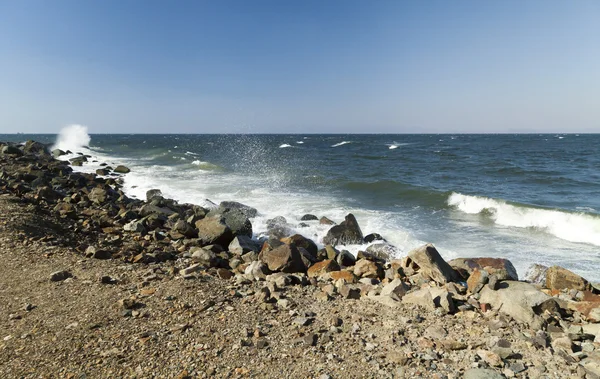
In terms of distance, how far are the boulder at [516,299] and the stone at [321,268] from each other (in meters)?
2.83

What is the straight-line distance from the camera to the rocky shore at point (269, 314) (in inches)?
164

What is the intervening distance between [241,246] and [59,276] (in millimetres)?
4001

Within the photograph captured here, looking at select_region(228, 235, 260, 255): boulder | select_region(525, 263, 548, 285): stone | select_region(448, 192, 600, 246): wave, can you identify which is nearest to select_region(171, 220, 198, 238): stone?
select_region(228, 235, 260, 255): boulder

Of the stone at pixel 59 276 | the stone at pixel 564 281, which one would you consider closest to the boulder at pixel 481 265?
the stone at pixel 564 281

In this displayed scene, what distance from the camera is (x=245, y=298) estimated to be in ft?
19.2

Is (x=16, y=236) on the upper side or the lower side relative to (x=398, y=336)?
upper

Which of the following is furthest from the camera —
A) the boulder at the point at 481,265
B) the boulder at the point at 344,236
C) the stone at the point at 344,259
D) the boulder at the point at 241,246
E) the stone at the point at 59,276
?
the boulder at the point at 344,236

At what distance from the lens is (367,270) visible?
755 centimetres

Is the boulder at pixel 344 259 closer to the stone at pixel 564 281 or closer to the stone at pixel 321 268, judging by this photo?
the stone at pixel 321 268

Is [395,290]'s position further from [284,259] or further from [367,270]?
[284,259]

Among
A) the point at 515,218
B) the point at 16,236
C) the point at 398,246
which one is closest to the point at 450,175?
the point at 515,218

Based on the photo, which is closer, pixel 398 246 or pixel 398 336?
pixel 398 336

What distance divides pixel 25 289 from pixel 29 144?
126 feet

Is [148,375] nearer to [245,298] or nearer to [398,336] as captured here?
[245,298]
